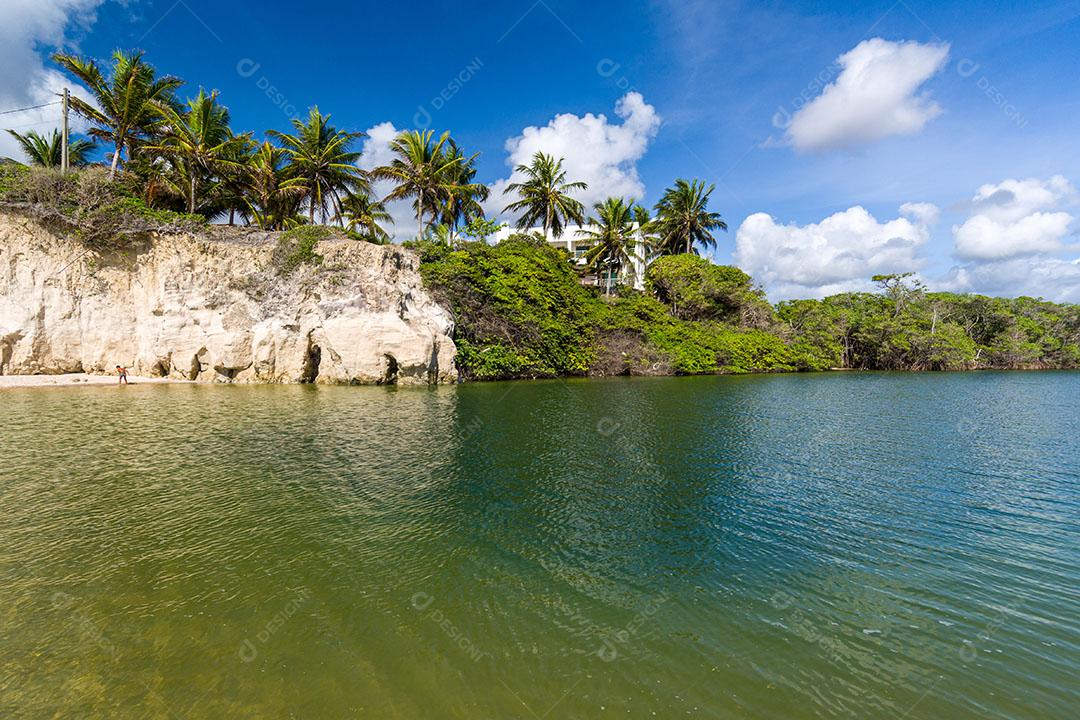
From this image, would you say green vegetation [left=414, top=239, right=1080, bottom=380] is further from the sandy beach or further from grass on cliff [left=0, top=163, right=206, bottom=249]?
the sandy beach

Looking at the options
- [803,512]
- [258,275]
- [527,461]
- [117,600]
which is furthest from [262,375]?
[803,512]

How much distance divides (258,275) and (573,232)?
38459 mm

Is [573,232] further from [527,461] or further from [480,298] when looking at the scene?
[527,461]

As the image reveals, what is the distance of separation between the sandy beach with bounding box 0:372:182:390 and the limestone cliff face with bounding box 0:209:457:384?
1105 mm

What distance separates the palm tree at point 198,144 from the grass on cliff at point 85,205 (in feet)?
13.3

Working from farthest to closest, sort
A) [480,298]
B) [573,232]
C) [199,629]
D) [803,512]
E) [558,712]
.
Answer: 1. [573,232]
2. [480,298]
3. [803,512]
4. [199,629]
5. [558,712]

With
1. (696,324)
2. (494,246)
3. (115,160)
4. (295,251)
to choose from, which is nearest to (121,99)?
(115,160)

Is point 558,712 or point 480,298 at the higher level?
point 480,298

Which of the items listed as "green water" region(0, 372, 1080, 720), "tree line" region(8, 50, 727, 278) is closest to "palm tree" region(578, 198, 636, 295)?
"tree line" region(8, 50, 727, 278)

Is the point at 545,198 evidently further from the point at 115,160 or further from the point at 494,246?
the point at 115,160

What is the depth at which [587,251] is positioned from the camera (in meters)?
50.1

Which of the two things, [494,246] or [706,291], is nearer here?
[494,246]

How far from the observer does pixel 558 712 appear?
4.27 m

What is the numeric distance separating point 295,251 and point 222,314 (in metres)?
6.65
